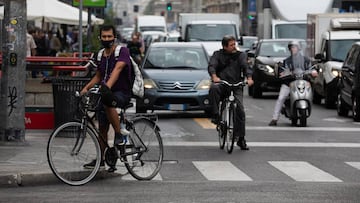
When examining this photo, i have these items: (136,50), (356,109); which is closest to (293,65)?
(356,109)

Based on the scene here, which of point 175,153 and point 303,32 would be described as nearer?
point 175,153

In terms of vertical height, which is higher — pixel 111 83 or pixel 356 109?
pixel 111 83

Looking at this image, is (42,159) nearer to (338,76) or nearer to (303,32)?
(338,76)

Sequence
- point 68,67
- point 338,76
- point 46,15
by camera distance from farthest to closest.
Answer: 1. point 46,15
2. point 338,76
3. point 68,67

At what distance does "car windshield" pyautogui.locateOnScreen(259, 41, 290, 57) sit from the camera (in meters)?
29.9

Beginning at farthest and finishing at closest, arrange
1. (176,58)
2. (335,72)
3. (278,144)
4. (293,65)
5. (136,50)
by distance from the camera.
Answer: (136,50) < (335,72) < (176,58) < (293,65) < (278,144)

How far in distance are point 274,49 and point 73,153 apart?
19089mm

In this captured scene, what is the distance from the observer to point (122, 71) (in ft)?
39.1

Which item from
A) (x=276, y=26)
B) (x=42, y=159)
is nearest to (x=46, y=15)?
(x=276, y=26)

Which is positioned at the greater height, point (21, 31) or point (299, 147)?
point (21, 31)

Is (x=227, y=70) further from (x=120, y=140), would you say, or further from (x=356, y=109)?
(x=356, y=109)

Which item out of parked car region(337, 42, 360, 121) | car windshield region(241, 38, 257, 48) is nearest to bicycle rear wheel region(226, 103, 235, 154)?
parked car region(337, 42, 360, 121)

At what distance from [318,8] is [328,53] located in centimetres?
1034

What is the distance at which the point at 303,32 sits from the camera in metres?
37.2
